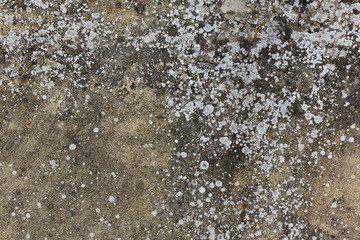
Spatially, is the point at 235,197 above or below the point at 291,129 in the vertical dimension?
below

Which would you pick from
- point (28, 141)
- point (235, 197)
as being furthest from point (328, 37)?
point (28, 141)

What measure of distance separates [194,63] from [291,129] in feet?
2.41

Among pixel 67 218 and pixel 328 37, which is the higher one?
pixel 328 37

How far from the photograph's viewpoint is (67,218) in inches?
71.2

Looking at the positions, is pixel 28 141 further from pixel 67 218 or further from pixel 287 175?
pixel 287 175

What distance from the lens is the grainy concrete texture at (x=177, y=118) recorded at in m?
1.81

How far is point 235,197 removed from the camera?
5.99ft

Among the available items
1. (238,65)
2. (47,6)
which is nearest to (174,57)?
(238,65)

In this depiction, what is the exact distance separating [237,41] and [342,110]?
31.1 inches

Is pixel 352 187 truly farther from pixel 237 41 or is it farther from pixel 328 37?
pixel 237 41

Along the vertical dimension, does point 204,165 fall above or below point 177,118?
below

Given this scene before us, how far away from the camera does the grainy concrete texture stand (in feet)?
5.94

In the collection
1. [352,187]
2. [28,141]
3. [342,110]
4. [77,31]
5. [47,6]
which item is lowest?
[352,187]

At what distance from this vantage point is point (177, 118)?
5.98ft
